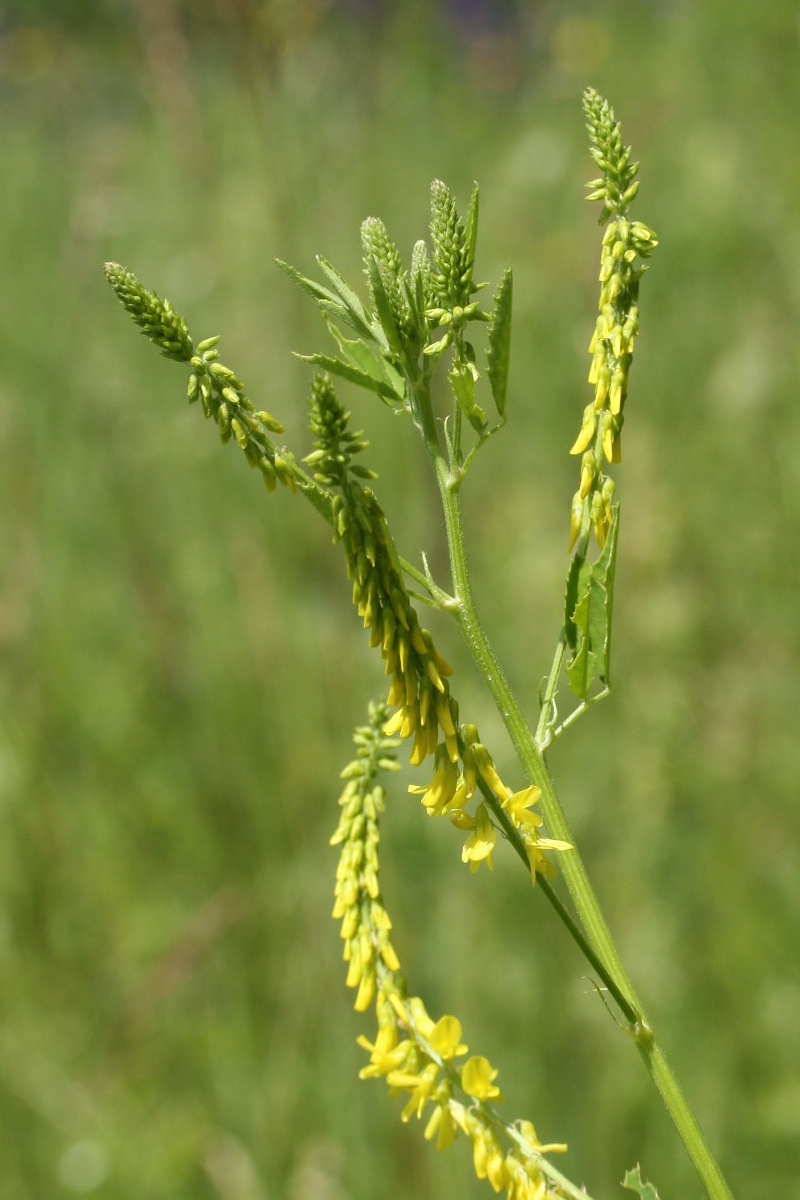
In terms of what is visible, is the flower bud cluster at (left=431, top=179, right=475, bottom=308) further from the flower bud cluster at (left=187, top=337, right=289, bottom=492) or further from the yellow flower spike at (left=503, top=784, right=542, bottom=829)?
the yellow flower spike at (left=503, top=784, right=542, bottom=829)

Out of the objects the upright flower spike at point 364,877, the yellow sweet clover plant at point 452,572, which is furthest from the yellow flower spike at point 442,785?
the upright flower spike at point 364,877

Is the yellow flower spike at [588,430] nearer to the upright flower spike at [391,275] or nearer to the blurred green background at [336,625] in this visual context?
the upright flower spike at [391,275]

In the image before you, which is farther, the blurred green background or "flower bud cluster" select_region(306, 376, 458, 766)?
the blurred green background

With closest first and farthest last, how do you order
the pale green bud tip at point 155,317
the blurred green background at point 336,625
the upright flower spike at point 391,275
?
the pale green bud tip at point 155,317 → the upright flower spike at point 391,275 → the blurred green background at point 336,625

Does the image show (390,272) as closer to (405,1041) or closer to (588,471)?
(588,471)

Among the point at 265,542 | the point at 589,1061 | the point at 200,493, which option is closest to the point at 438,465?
the point at 589,1061

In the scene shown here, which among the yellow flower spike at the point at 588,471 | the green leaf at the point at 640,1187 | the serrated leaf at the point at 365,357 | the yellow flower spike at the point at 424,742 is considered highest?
the serrated leaf at the point at 365,357

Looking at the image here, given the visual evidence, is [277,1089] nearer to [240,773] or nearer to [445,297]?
[240,773]

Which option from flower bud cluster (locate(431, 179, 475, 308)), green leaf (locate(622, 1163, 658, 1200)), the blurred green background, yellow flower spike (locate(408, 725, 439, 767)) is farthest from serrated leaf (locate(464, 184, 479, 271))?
the blurred green background
